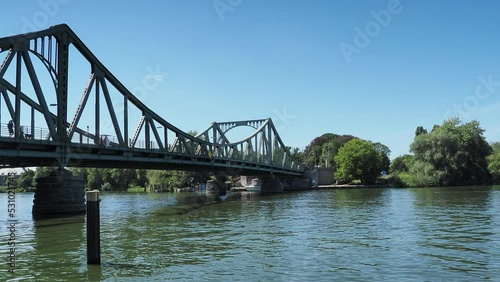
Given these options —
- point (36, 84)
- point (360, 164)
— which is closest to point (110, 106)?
point (36, 84)

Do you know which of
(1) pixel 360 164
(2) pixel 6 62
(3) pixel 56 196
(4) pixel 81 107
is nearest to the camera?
(2) pixel 6 62

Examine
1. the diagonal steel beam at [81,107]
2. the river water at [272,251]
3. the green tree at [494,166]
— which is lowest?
the river water at [272,251]

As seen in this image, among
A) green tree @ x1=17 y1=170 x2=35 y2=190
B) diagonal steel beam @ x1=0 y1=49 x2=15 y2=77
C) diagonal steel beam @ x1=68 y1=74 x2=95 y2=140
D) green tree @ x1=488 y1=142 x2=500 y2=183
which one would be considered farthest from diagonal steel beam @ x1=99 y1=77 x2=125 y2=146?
green tree @ x1=17 y1=170 x2=35 y2=190

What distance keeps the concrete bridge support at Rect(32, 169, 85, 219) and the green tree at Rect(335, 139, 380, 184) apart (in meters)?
102

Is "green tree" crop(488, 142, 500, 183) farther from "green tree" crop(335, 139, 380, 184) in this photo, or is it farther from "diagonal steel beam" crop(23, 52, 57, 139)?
"diagonal steel beam" crop(23, 52, 57, 139)

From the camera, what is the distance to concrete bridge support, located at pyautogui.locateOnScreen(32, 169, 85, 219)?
42688 millimetres

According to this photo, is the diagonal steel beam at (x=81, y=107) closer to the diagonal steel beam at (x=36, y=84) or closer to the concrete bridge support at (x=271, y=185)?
the diagonal steel beam at (x=36, y=84)

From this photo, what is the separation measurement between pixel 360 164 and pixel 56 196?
103684 mm

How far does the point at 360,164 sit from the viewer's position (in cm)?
13462

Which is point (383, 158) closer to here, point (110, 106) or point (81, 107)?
point (110, 106)

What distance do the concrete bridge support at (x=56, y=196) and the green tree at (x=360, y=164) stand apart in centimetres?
10185

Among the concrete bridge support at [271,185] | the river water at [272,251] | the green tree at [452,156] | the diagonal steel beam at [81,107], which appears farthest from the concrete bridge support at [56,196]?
the green tree at [452,156]

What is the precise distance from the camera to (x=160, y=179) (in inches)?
5802

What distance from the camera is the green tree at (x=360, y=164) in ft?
442
